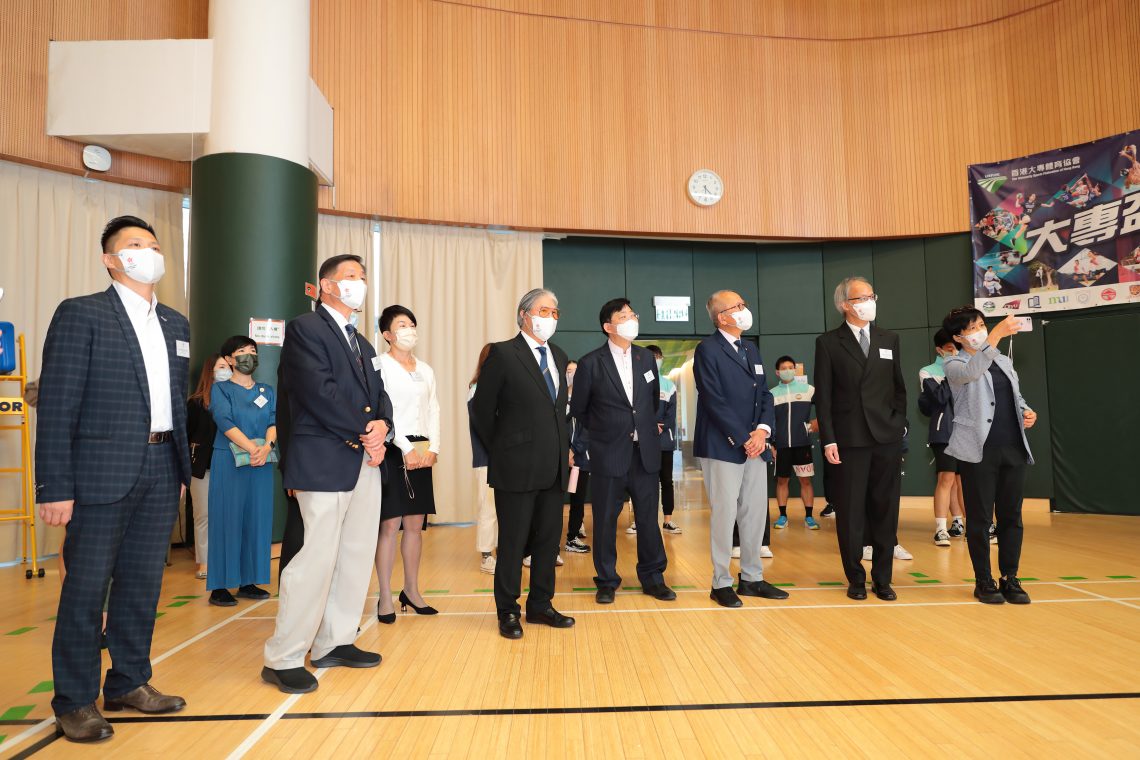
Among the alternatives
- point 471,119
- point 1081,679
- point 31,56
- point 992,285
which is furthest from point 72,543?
point 992,285

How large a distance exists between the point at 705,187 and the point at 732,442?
4.83 m

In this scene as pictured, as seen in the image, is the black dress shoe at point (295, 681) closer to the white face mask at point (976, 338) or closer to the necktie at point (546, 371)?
the necktie at point (546, 371)

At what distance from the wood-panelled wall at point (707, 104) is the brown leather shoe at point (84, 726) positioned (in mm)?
5414

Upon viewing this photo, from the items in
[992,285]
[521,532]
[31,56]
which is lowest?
[521,532]

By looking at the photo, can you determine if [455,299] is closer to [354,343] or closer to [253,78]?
[253,78]

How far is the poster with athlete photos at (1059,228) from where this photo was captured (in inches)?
275

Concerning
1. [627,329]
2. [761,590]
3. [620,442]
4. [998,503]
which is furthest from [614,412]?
[998,503]

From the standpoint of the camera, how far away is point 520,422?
3.38 metres

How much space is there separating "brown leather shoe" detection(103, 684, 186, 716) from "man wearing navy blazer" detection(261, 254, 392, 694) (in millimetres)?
331

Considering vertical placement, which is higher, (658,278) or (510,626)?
(658,278)

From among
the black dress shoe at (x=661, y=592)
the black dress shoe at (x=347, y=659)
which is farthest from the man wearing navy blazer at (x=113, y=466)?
the black dress shoe at (x=661, y=592)

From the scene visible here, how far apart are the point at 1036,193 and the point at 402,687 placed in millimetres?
7889

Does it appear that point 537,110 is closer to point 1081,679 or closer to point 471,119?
point 471,119

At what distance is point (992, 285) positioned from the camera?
25.7ft
